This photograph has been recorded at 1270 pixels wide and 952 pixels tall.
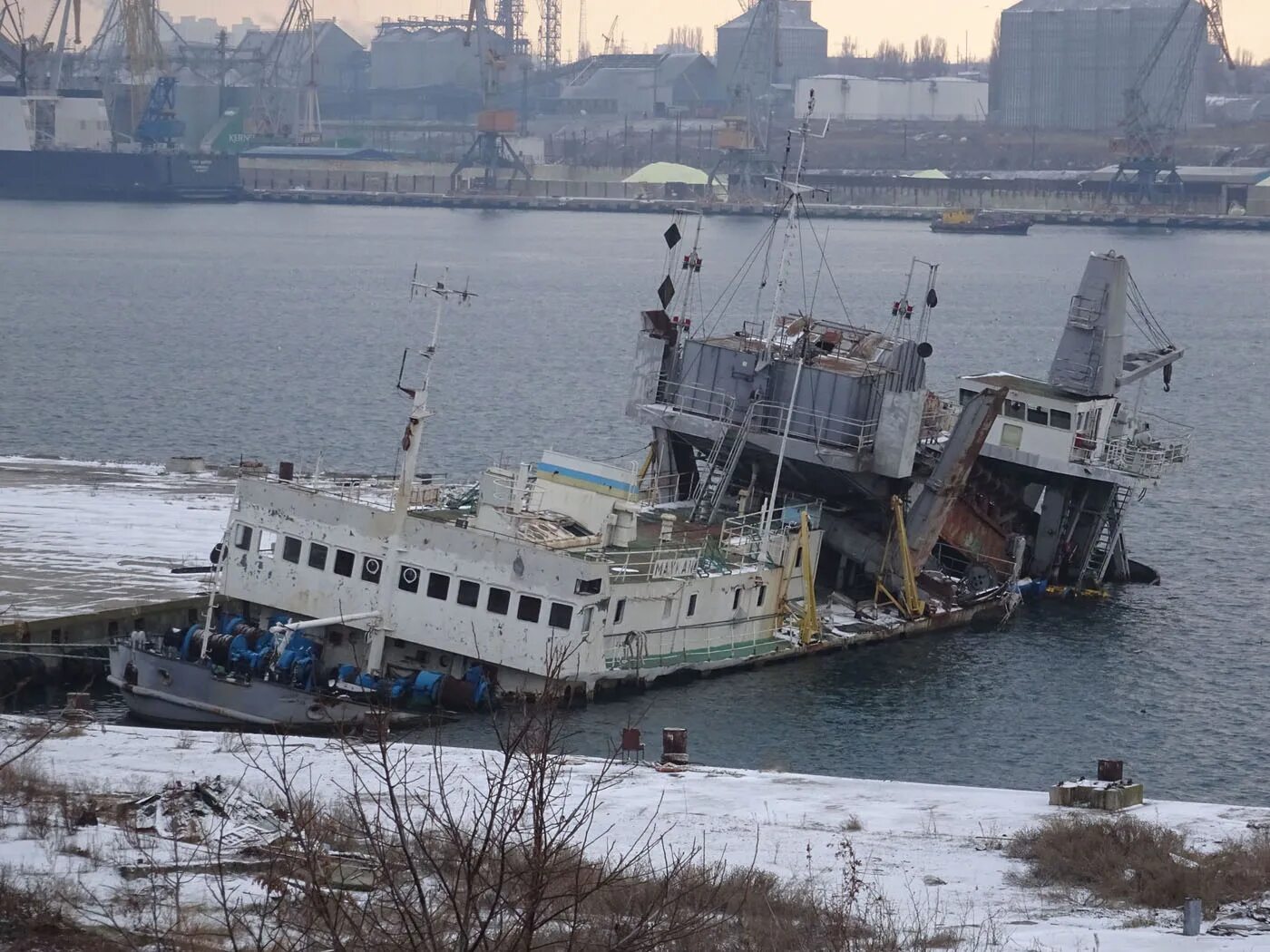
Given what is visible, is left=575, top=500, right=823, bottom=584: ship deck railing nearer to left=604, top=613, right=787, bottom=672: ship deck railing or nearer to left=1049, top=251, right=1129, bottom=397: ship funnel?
left=604, top=613, right=787, bottom=672: ship deck railing

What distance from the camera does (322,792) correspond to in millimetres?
22469

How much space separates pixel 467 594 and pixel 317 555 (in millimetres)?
2935

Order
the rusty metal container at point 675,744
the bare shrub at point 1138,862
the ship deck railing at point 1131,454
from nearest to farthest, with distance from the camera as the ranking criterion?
the bare shrub at point 1138,862 < the rusty metal container at point 675,744 < the ship deck railing at point 1131,454

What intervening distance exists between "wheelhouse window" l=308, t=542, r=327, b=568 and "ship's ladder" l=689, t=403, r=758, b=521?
8.46m

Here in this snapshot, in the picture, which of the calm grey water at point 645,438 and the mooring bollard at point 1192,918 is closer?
the mooring bollard at point 1192,918

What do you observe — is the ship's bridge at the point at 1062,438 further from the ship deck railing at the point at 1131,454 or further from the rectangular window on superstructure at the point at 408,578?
the rectangular window on superstructure at the point at 408,578

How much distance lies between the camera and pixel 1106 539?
44.8 m

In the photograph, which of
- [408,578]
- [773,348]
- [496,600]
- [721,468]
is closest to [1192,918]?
[496,600]

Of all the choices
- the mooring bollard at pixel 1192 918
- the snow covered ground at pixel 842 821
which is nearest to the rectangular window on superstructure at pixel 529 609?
the snow covered ground at pixel 842 821

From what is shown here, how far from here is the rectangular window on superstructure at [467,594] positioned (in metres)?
31.6

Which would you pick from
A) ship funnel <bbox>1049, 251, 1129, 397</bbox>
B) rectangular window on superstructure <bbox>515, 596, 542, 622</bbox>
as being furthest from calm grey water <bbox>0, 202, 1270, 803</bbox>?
ship funnel <bbox>1049, 251, 1129, 397</bbox>

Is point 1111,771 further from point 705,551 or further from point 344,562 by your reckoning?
point 344,562

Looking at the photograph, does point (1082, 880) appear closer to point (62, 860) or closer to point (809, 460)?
point (62, 860)

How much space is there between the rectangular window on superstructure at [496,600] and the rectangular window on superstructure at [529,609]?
248mm
